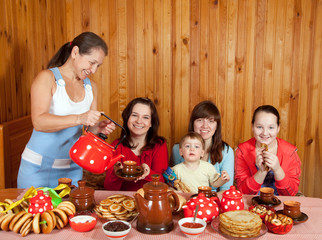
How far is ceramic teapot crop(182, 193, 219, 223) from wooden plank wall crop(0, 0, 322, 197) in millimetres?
1912

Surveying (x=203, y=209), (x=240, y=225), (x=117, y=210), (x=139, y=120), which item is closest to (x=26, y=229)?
(x=117, y=210)

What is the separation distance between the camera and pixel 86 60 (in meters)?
1.81

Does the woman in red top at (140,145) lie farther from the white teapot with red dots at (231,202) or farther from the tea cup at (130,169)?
the white teapot with red dots at (231,202)

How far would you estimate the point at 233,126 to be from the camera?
10.6 feet

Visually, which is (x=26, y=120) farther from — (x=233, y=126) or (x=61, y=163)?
(x=233, y=126)

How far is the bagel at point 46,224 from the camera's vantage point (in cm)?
121

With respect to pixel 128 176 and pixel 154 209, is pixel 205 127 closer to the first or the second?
pixel 128 176

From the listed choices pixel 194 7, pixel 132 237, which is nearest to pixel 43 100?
pixel 132 237

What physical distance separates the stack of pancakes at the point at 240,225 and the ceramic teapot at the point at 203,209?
8cm

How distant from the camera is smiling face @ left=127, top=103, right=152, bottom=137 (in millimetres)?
2199

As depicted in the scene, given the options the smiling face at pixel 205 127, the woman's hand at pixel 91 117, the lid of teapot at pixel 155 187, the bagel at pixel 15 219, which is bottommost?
the bagel at pixel 15 219

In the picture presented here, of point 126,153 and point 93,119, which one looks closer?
point 93,119

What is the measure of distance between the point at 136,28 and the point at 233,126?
1.30 metres

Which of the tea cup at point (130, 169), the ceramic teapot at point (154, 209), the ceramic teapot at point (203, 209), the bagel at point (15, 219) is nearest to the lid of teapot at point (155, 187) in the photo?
the ceramic teapot at point (154, 209)
